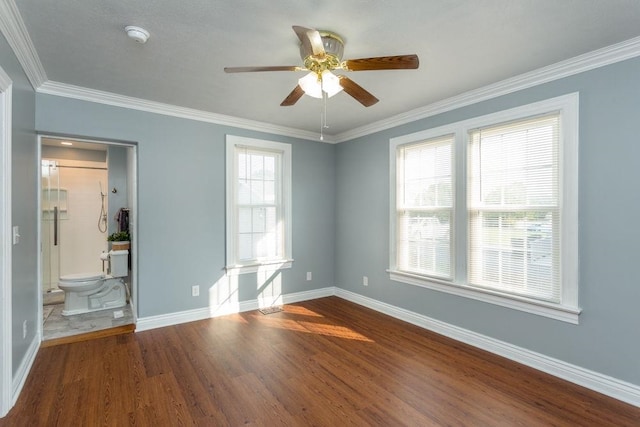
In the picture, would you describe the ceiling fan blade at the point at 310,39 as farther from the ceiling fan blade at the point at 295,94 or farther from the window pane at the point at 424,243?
the window pane at the point at 424,243

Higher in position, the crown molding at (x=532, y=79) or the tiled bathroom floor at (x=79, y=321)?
the crown molding at (x=532, y=79)

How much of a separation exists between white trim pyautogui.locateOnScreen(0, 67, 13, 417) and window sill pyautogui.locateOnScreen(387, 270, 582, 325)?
356cm

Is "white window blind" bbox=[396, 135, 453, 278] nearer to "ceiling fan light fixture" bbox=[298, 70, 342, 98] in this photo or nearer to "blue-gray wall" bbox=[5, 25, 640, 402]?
"blue-gray wall" bbox=[5, 25, 640, 402]

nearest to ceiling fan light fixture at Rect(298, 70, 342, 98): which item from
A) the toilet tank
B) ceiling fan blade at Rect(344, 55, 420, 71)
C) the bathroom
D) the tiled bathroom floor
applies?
ceiling fan blade at Rect(344, 55, 420, 71)

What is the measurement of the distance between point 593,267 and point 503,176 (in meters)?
1.01

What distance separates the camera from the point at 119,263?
4.29 m

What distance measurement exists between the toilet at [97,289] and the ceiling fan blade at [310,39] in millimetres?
3834

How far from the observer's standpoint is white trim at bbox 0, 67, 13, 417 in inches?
79.9

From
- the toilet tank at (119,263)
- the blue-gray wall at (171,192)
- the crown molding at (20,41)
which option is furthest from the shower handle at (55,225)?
the crown molding at (20,41)

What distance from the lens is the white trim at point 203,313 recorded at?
356 centimetres

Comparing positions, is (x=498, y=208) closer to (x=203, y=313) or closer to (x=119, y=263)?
(x=203, y=313)

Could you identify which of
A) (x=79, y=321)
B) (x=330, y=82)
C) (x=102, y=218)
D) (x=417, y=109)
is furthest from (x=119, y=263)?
(x=417, y=109)

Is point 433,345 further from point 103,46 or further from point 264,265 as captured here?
point 103,46

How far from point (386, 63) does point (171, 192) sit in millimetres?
2856
